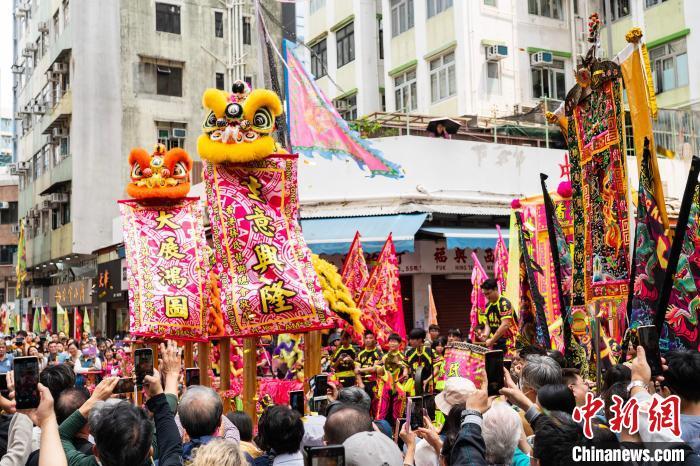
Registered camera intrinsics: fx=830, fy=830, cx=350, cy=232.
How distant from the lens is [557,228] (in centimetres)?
860

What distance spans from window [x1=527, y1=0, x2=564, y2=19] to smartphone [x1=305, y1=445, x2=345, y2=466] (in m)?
19.6

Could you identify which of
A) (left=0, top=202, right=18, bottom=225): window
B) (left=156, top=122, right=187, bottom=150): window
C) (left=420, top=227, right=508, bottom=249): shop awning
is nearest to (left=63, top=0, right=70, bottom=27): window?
(left=156, top=122, right=187, bottom=150): window

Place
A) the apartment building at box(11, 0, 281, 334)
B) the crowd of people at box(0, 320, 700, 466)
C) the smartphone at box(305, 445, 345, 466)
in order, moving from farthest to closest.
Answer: the apartment building at box(11, 0, 281, 334), the crowd of people at box(0, 320, 700, 466), the smartphone at box(305, 445, 345, 466)

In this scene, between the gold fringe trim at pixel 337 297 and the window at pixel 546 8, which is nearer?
the gold fringe trim at pixel 337 297

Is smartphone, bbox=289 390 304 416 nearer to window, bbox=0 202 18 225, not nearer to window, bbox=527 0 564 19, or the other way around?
window, bbox=527 0 564 19

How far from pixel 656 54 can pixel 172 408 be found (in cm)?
1910

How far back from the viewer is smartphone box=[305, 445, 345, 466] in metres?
3.07

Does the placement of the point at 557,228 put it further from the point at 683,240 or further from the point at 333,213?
the point at 333,213

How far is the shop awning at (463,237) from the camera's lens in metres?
16.1

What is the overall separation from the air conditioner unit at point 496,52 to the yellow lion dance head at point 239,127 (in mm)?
12505

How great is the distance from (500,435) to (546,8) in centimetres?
1934

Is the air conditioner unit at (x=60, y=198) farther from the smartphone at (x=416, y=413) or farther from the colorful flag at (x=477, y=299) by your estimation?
the smartphone at (x=416, y=413)

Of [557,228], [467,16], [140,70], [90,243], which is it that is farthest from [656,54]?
[90,243]

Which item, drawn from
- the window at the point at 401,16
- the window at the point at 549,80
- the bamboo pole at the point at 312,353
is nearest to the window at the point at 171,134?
the window at the point at 401,16
